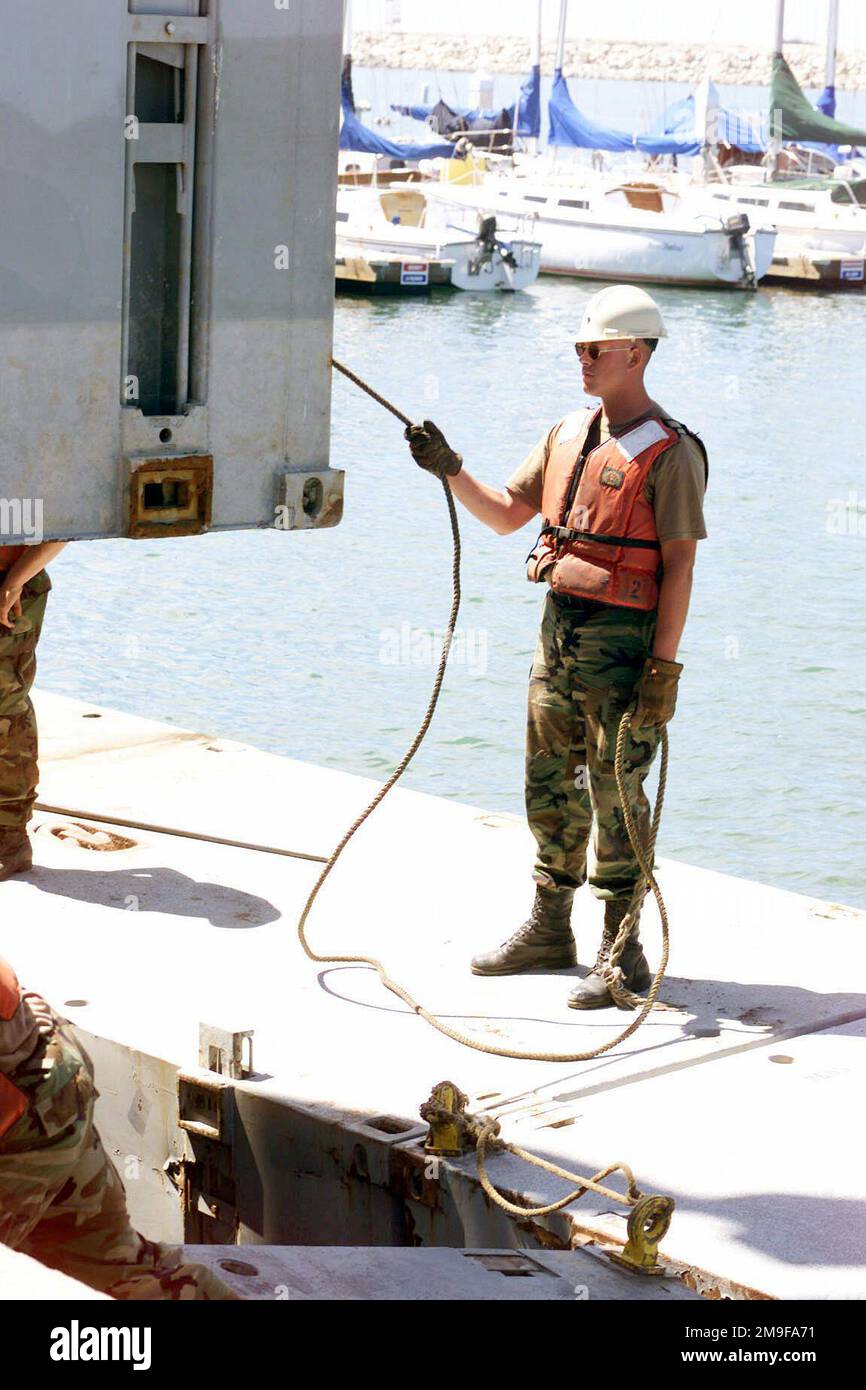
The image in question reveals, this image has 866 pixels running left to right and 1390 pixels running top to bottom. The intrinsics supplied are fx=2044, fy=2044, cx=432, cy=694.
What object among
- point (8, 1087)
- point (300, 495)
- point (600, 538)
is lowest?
point (8, 1087)

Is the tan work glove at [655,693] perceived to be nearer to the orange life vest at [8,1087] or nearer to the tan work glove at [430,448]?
the tan work glove at [430,448]

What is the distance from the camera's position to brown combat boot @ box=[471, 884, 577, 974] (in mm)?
6152

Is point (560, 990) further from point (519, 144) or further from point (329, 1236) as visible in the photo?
point (519, 144)

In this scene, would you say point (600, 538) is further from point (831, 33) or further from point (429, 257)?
point (831, 33)

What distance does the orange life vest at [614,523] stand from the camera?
5.88 metres

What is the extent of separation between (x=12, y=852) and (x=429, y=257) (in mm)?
37328

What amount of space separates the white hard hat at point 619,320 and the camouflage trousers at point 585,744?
78 centimetres

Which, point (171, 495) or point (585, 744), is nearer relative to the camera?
point (171, 495)

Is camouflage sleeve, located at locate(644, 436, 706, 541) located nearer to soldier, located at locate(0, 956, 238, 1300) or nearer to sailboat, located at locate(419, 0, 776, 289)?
soldier, located at locate(0, 956, 238, 1300)

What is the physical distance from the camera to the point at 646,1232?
4.36 meters

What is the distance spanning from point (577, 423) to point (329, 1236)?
246 centimetres

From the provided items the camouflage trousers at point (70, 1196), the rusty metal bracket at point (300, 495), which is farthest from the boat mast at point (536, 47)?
the camouflage trousers at point (70, 1196)

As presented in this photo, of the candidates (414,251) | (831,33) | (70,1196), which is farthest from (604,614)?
(831,33)
